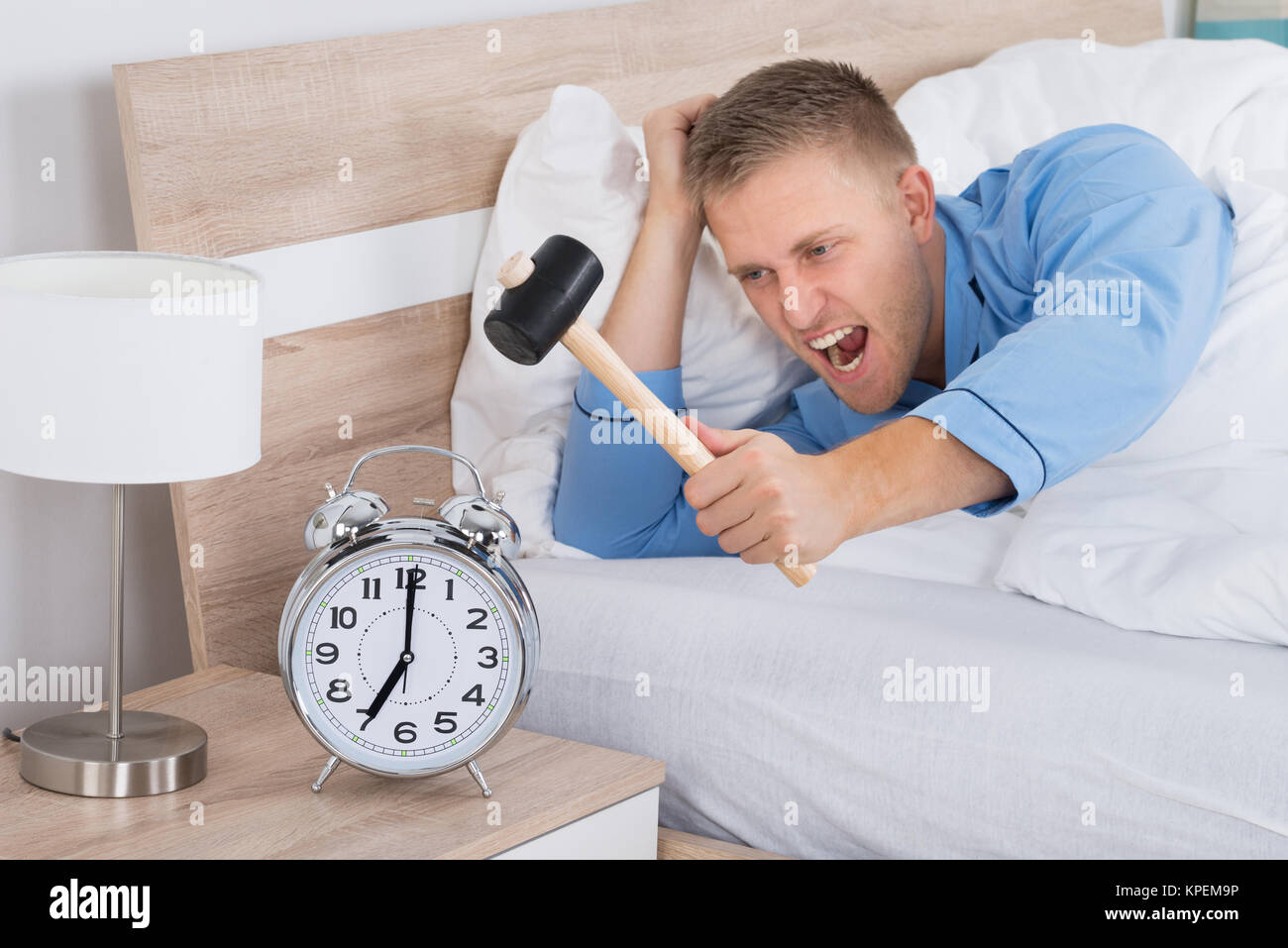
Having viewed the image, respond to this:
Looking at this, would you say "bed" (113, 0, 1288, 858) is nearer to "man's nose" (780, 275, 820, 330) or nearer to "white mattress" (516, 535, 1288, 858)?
"white mattress" (516, 535, 1288, 858)

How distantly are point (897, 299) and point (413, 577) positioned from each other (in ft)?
2.29

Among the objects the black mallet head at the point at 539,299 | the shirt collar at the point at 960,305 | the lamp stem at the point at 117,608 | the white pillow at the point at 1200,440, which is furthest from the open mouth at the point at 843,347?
the lamp stem at the point at 117,608

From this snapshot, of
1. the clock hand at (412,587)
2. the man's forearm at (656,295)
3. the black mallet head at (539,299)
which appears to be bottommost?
the clock hand at (412,587)

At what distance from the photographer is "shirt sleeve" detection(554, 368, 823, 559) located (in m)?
1.47

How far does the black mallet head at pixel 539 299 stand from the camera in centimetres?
98

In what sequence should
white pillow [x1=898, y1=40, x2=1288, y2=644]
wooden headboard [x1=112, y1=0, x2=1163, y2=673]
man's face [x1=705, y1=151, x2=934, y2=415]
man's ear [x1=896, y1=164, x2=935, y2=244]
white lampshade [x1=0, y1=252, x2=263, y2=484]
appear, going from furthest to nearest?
man's ear [x1=896, y1=164, x2=935, y2=244] → man's face [x1=705, y1=151, x2=934, y2=415] → wooden headboard [x1=112, y1=0, x2=1163, y2=673] → white pillow [x1=898, y1=40, x2=1288, y2=644] → white lampshade [x1=0, y1=252, x2=263, y2=484]

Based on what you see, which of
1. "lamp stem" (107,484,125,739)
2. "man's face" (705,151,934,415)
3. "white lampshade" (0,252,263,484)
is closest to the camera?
"white lampshade" (0,252,263,484)

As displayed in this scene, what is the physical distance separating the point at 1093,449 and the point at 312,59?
2.79 ft

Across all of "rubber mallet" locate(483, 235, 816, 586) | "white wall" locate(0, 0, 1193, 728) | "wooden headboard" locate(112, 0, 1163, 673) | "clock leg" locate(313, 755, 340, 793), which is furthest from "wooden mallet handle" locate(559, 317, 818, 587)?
"white wall" locate(0, 0, 1193, 728)

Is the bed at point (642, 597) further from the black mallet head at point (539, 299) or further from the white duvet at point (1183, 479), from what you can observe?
the black mallet head at point (539, 299)

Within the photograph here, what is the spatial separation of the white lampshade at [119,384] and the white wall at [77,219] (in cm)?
33

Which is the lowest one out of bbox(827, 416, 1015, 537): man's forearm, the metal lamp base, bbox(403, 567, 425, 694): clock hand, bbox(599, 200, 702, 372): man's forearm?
the metal lamp base

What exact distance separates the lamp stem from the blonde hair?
0.70m

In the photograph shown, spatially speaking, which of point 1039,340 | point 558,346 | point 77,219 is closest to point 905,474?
point 1039,340
